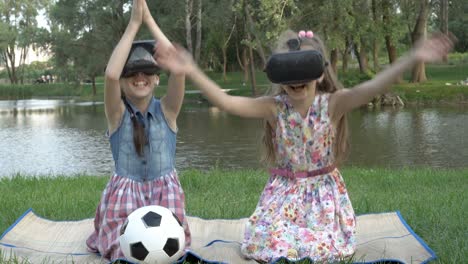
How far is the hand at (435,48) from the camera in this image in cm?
379

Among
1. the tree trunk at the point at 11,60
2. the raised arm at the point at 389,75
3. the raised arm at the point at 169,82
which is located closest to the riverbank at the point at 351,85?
the raised arm at the point at 169,82

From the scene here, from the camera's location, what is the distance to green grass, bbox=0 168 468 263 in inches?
201

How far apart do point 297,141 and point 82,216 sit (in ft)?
8.16

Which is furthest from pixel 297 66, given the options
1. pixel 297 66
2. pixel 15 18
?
pixel 15 18

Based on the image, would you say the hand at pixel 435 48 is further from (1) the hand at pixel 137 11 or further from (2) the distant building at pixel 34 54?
(2) the distant building at pixel 34 54

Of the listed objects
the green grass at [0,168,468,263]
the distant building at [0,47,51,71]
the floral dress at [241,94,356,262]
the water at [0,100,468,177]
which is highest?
the distant building at [0,47,51,71]

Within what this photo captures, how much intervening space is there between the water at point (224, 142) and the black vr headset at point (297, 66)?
6529 millimetres

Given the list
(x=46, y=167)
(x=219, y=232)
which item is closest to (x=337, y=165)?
(x=219, y=232)

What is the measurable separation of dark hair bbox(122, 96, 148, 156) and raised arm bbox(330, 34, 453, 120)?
135 centimetres

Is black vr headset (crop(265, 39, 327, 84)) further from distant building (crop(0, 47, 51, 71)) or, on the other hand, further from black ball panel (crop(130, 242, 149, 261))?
distant building (crop(0, 47, 51, 71))

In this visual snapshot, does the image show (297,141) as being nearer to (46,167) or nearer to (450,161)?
(450,161)

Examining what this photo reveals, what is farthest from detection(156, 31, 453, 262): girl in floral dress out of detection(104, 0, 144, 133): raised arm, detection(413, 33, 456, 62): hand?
detection(413, 33, 456, 62): hand

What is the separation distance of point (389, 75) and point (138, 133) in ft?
5.88

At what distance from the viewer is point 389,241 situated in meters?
4.59
